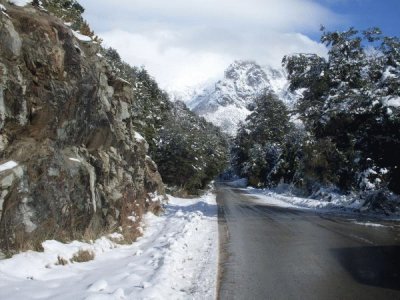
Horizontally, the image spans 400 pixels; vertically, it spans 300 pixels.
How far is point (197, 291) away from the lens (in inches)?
283

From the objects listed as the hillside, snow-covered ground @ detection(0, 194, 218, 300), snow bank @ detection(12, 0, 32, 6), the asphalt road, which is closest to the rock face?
the hillside

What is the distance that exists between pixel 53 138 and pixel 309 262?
612 centimetres

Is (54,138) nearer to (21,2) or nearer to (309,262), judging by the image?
(21,2)

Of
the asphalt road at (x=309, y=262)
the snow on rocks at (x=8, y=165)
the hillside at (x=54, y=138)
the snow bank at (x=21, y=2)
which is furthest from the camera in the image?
the snow bank at (x=21, y=2)

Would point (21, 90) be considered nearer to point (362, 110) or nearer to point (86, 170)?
point (86, 170)

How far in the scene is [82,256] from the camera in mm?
8820

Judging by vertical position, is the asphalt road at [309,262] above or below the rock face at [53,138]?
below

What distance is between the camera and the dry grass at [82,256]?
28.4ft

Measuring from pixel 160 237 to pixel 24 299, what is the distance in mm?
6634

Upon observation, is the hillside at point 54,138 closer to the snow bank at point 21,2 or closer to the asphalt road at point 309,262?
the snow bank at point 21,2

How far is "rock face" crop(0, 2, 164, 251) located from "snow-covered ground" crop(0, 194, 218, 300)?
54 cm

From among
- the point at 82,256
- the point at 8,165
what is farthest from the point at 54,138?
the point at 82,256

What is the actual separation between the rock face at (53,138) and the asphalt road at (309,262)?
135 inches

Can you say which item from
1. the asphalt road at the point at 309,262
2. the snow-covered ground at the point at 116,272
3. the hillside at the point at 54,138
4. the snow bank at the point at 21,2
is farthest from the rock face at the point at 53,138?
the asphalt road at the point at 309,262
